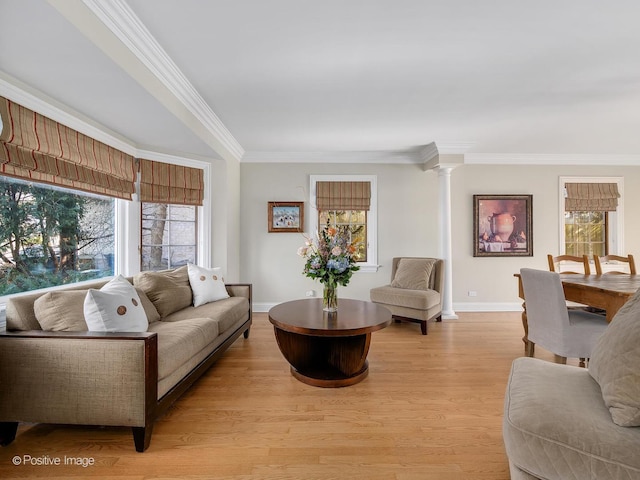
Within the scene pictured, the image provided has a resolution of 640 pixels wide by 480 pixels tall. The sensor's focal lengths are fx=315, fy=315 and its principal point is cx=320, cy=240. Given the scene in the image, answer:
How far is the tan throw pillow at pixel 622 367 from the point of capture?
1.07 m

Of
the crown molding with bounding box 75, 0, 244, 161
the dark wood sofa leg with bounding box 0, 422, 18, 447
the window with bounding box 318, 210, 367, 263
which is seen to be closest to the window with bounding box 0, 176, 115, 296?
the dark wood sofa leg with bounding box 0, 422, 18, 447

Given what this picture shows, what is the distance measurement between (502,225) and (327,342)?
3.57m

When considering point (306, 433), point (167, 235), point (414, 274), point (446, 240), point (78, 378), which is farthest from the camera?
point (446, 240)

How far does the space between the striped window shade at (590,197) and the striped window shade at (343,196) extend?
9.98ft

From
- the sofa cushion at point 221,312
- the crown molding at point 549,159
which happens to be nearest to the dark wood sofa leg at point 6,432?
the sofa cushion at point 221,312

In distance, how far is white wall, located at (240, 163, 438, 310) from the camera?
4.70 m

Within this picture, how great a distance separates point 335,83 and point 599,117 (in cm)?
289

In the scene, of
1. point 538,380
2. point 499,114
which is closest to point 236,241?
point 499,114

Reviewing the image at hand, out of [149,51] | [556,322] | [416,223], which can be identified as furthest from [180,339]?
[416,223]

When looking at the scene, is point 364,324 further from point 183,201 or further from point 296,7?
point 183,201

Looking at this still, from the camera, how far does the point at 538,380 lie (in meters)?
1.41

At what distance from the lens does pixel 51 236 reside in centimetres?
264

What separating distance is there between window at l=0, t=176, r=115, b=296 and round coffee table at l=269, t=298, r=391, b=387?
6.14 ft

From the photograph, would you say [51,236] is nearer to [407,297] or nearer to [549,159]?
[407,297]
